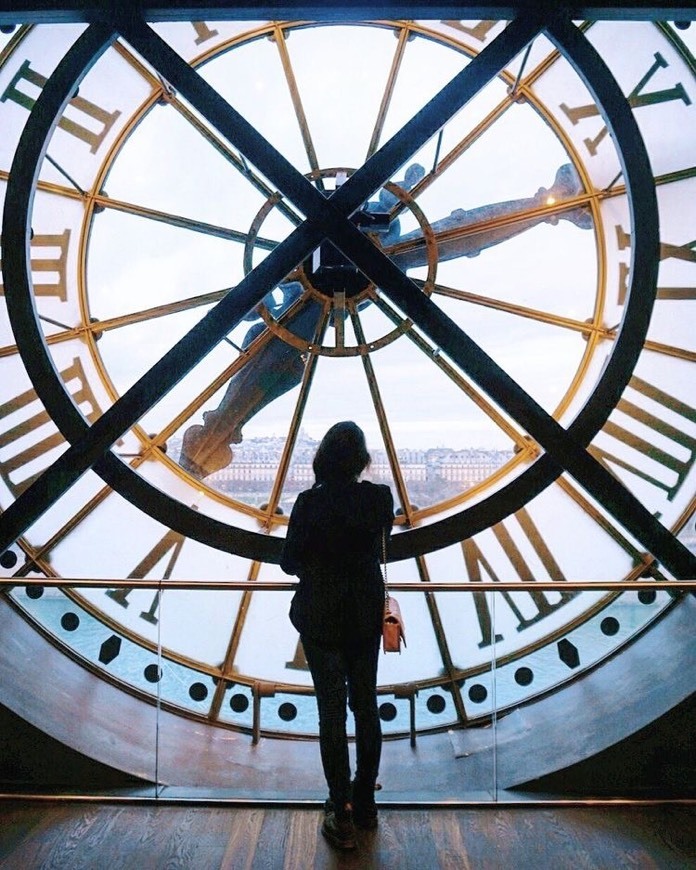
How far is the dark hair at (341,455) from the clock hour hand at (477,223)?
2.22m

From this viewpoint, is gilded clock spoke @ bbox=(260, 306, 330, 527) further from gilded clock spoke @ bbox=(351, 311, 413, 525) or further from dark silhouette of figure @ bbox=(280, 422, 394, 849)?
dark silhouette of figure @ bbox=(280, 422, 394, 849)

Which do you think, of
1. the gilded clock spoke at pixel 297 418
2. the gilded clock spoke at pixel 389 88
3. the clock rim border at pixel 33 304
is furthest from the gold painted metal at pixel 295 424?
the clock rim border at pixel 33 304

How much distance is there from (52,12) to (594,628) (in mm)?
3219

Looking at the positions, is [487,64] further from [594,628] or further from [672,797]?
[672,797]

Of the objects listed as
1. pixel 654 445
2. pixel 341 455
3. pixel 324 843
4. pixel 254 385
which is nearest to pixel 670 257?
pixel 654 445

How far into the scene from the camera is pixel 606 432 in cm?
425

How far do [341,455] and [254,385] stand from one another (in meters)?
2.12


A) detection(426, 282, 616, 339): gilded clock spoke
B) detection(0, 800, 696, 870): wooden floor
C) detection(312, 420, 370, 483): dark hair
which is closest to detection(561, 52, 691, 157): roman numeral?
detection(426, 282, 616, 339): gilded clock spoke

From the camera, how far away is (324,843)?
2.18 metres

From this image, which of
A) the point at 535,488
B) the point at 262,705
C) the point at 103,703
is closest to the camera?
the point at 535,488

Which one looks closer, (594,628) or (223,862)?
(223,862)

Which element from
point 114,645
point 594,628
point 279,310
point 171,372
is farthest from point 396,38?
point 114,645

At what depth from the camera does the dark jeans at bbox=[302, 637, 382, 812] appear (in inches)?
81.3

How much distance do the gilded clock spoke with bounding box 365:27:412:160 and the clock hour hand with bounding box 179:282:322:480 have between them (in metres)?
0.96
